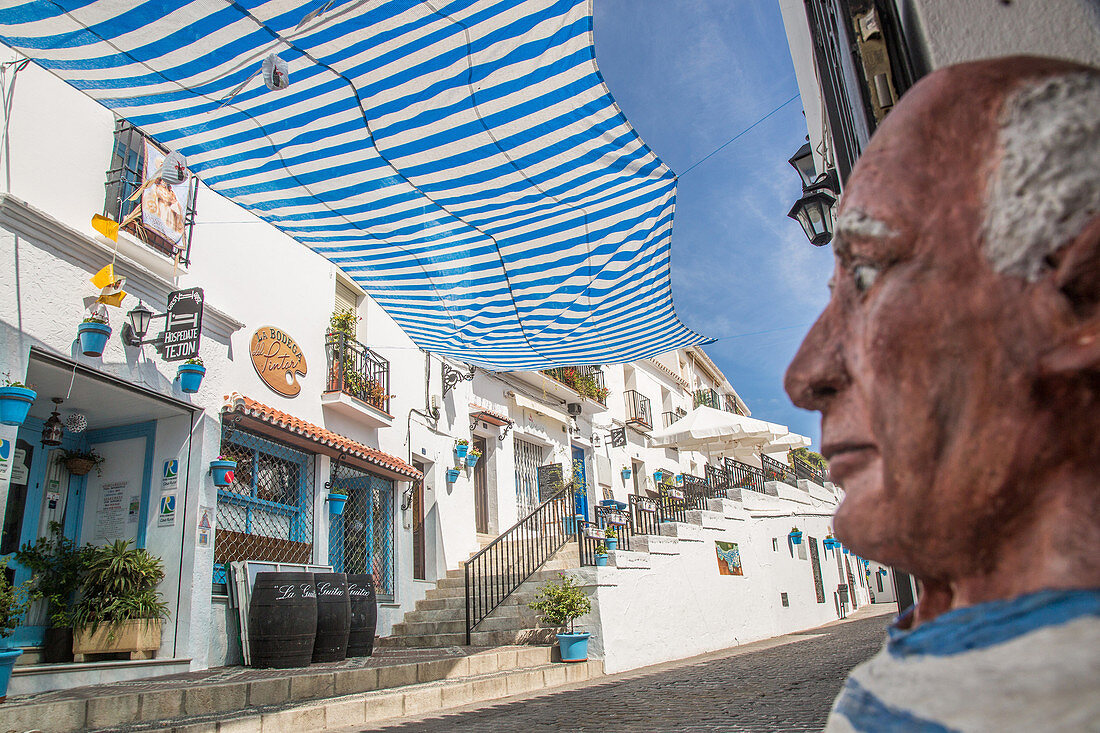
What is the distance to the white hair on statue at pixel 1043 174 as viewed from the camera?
56cm

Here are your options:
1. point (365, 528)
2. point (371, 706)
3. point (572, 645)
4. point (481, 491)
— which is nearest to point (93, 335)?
point (371, 706)

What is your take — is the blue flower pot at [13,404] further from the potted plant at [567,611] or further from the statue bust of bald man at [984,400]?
the statue bust of bald man at [984,400]

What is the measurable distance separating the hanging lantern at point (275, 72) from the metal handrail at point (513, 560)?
699 cm

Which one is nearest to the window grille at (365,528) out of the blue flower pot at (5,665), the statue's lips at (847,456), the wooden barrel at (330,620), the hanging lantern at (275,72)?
the wooden barrel at (330,620)

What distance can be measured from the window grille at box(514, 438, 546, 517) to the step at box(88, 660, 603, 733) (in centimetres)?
706

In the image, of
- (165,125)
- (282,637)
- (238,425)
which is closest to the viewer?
(165,125)

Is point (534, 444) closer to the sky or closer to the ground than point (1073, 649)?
closer to the sky

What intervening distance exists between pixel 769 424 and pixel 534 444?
20.0 feet

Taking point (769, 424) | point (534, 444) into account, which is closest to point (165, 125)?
point (534, 444)

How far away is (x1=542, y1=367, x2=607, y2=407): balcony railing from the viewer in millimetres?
16703

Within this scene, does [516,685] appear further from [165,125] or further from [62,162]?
[62,162]

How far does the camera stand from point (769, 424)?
711 inches

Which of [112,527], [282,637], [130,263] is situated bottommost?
[282,637]

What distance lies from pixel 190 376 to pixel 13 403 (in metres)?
1.91
